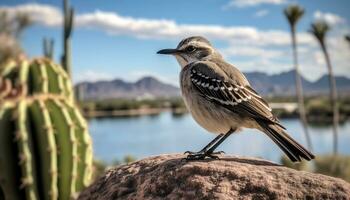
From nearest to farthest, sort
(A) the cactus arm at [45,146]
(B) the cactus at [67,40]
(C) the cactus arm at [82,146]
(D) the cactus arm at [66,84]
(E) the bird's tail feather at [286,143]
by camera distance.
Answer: (E) the bird's tail feather at [286,143]
(A) the cactus arm at [45,146]
(C) the cactus arm at [82,146]
(D) the cactus arm at [66,84]
(B) the cactus at [67,40]

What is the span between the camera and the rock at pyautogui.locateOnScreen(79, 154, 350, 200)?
14.6ft

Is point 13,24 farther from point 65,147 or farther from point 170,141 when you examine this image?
point 65,147

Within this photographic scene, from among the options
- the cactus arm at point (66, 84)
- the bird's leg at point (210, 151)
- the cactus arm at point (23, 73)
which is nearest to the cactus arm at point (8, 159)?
the cactus arm at point (23, 73)

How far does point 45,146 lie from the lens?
25.6 ft

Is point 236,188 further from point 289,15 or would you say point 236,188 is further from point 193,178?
point 289,15

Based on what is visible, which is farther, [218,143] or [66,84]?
[66,84]

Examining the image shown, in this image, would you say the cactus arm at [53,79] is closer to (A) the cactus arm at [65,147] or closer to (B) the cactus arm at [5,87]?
(B) the cactus arm at [5,87]

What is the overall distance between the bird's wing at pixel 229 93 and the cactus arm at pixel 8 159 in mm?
3570

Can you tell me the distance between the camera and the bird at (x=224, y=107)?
507cm

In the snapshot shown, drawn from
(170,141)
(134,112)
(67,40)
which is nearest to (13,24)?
(170,141)

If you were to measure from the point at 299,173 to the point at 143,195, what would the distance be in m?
1.38

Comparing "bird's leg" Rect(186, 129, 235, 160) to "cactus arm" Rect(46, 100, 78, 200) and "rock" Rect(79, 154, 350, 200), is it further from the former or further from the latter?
"cactus arm" Rect(46, 100, 78, 200)

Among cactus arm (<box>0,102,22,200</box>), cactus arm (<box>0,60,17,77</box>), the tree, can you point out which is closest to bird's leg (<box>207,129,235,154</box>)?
cactus arm (<box>0,102,22,200</box>)

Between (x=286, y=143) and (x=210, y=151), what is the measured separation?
751mm
